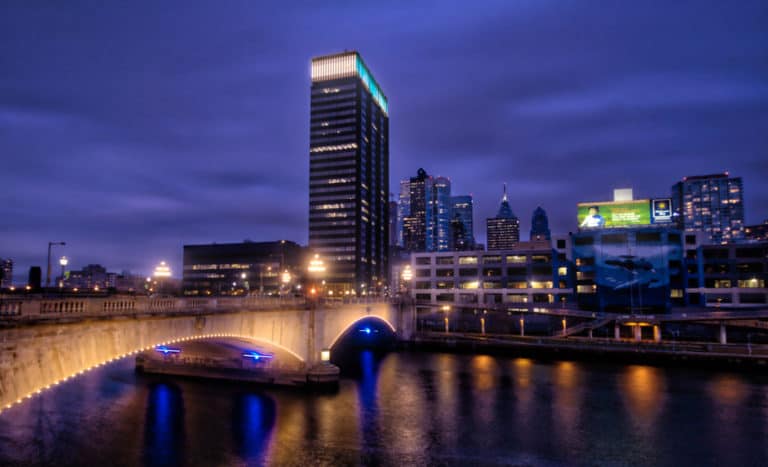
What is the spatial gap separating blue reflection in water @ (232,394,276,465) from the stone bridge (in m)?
6.02

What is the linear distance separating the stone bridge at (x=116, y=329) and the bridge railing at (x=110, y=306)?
0.04 m

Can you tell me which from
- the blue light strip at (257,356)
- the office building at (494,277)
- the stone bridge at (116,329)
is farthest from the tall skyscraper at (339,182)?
the blue light strip at (257,356)

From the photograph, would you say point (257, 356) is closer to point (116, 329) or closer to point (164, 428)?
point (164, 428)

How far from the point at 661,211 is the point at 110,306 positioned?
110572mm

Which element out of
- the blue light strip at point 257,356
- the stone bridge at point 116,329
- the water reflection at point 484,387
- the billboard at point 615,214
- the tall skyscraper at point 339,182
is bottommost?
the water reflection at point 484,387

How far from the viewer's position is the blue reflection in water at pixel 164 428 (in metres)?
31.6

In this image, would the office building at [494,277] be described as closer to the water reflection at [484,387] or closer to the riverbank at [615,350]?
the riverbank at [615,350]

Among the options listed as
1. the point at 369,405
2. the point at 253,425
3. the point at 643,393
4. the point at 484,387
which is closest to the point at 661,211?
the point at 643,393

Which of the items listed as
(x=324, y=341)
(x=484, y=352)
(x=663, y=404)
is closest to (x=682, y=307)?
(x=484, y=352)

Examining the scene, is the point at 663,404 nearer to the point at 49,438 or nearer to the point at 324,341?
the point at 324,341

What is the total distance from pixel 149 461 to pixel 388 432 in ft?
56.4

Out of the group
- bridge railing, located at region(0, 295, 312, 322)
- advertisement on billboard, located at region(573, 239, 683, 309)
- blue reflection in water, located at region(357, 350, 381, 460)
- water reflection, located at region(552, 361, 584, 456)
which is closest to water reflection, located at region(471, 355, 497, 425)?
water reflection, located at region(552, 361, 584, 456)

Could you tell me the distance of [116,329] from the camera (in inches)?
1138

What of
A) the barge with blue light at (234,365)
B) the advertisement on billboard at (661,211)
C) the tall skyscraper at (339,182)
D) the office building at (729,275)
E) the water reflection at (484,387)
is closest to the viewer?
the water reflection at (484,387)
